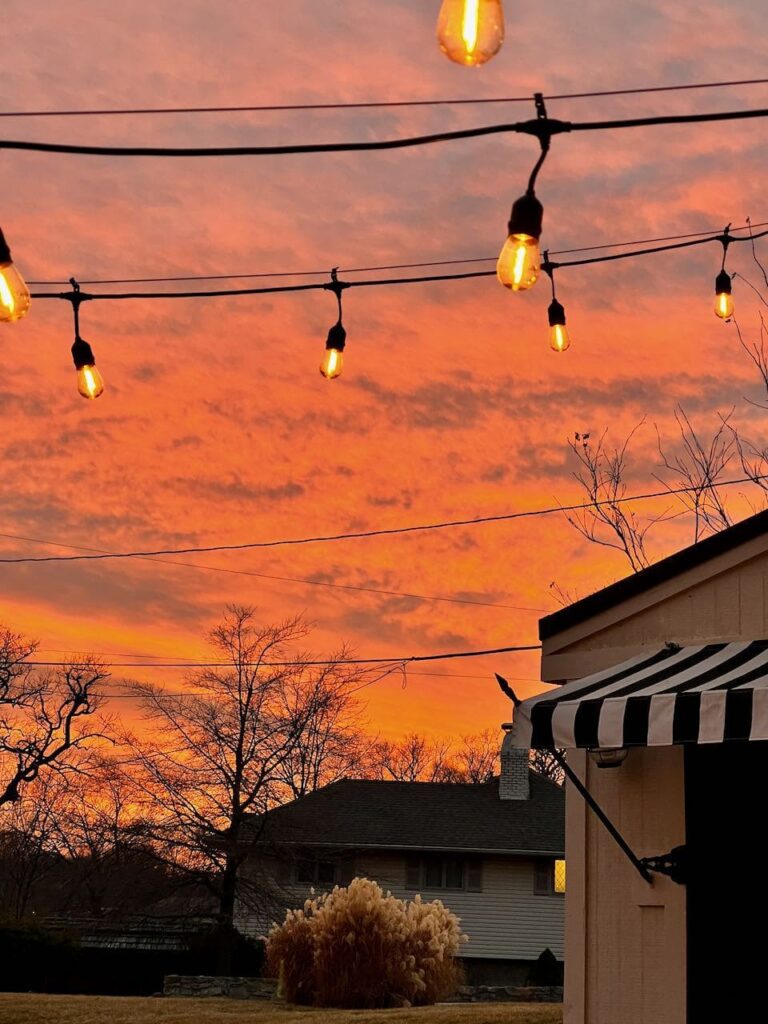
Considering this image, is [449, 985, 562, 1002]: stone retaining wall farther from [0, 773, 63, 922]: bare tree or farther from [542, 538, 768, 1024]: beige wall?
[0, 773, 63, 922]: bare tree

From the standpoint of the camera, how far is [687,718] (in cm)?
695

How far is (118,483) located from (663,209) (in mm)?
10889

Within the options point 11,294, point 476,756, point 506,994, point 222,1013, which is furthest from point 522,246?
point 476,756

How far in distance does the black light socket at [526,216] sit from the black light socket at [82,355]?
3.40 metres

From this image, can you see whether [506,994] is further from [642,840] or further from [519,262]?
[519,262]

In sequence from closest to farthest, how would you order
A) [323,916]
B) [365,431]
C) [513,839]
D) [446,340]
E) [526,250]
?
[526,250]
[446,340]
[323,916]
[365,431]
[513,839]

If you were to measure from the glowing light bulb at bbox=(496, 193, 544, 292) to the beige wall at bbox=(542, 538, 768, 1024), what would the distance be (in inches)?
126

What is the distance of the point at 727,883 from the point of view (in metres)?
7.89

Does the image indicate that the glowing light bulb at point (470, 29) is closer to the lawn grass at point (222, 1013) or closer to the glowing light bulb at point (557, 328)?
the glowing light bulb at point (557, 328)

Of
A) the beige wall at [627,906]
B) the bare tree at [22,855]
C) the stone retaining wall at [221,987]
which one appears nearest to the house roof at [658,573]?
the beige wall at [627,906]

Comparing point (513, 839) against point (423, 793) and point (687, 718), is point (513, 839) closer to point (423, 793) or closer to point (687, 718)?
point (423, 793)

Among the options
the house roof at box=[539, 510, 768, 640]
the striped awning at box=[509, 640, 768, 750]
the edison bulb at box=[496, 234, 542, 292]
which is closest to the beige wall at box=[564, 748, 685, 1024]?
the striped awning at box=[509, 640, 768, 750]

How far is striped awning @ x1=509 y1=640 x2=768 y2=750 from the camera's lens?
6.79 metres

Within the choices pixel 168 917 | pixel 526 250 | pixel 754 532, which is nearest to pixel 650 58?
pixel 754 532
